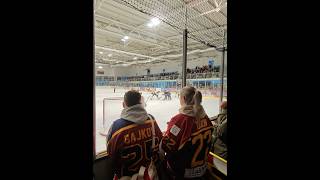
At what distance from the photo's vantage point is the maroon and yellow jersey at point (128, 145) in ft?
4.03

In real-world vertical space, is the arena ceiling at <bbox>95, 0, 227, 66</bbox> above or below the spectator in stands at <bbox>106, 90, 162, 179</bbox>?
above

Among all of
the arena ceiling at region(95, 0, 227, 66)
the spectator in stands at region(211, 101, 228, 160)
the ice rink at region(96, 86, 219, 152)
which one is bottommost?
the ice rink at region(96, 86, 219, 152)

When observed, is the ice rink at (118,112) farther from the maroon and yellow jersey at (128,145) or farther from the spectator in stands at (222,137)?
the spectator in stands at (222,137)

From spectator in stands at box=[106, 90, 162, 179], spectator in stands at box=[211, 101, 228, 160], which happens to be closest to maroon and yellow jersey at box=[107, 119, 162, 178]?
spectator in stands at box=[106, 90, 162, 179]

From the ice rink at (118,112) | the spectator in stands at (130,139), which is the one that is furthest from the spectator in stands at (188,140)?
the ice rink at (118,112)

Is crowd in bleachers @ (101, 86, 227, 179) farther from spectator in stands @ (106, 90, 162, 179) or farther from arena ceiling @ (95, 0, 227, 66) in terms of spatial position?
arena ceiling @ (95, 0, 227, 66)

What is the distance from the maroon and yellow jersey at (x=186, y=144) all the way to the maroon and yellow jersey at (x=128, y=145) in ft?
0.64

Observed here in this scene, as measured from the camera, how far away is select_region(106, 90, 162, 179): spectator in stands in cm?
123

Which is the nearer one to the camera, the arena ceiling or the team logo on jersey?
the team logo on jersey

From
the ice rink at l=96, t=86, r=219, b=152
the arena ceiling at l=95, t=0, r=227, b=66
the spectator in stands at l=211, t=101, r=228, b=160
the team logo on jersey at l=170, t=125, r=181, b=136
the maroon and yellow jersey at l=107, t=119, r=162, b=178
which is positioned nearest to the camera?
the maroon and yellow jersey at l=107, t=119, r=162, b=178
